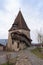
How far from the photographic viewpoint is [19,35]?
58.9m

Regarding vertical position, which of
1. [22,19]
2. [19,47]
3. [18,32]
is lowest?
[19,47]

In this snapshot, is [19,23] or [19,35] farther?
[19,23]

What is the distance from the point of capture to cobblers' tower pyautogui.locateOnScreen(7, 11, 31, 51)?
5734 cm

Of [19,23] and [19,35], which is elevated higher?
[19,23]

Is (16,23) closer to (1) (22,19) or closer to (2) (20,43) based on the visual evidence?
(1) (22,19)

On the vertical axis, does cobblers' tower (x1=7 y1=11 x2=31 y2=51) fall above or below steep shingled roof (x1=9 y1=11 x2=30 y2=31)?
below

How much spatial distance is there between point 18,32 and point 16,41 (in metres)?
3.39

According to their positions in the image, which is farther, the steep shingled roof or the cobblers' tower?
the steep shingled roof

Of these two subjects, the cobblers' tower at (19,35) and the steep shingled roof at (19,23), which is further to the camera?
the steep shingled roof at (19,23)

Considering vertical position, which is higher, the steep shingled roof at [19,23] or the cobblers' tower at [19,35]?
the steep shingled roof at [19,23]

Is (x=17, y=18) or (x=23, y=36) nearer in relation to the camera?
(x=23, y=36)

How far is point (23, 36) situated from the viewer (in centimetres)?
5997

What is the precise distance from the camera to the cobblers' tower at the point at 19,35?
188ft

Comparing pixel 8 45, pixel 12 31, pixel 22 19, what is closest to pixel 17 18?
pixel 22 19
